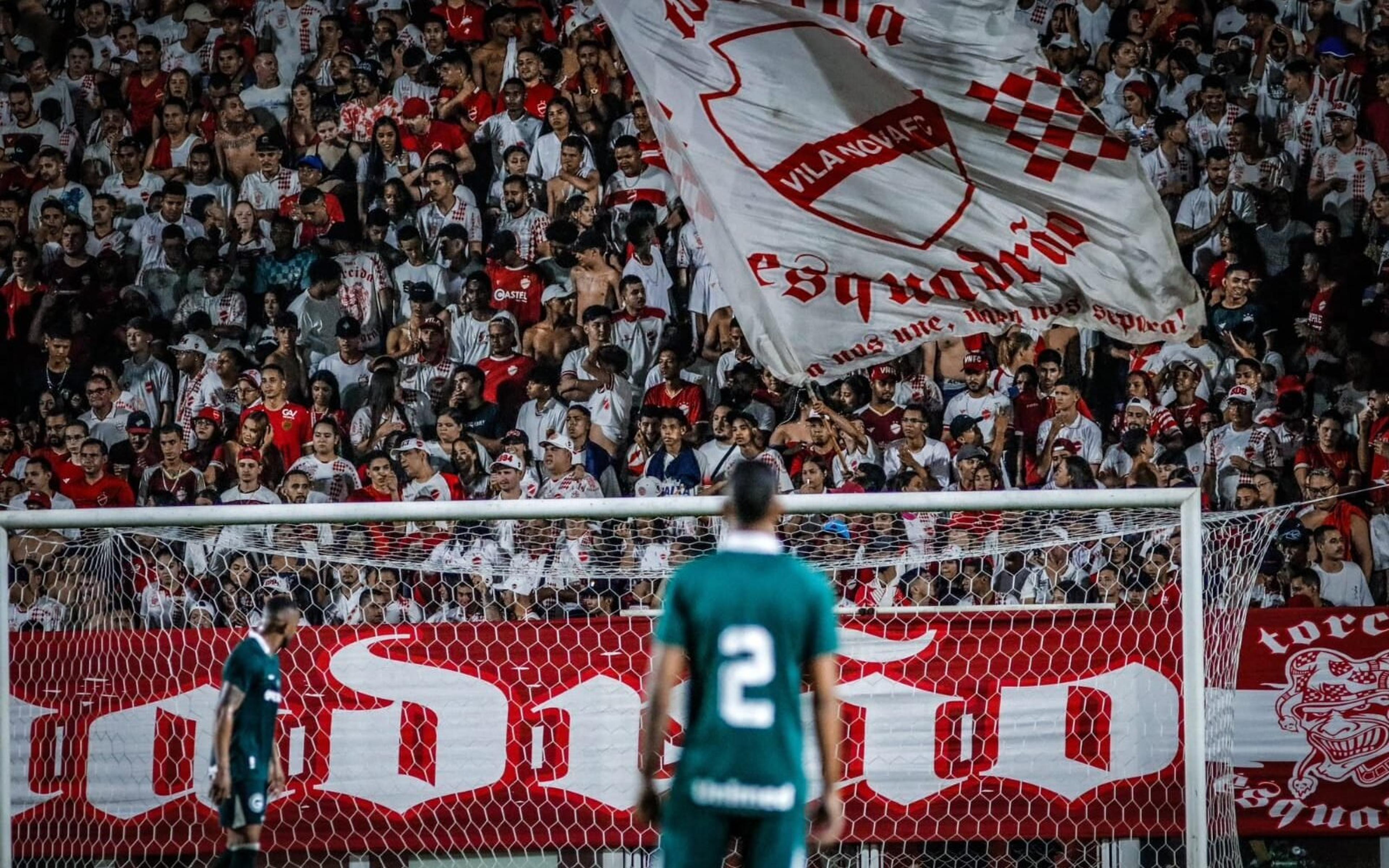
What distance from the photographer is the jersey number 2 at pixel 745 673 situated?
3.88 metres

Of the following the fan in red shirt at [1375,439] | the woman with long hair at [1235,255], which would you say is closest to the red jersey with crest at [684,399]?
the woman with long hair at [1235,255]

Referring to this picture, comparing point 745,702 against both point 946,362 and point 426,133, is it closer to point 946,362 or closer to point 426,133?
point 946,362

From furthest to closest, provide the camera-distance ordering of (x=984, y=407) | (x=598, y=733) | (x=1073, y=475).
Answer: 1. (x=984, y=407)
2. (x=1073, y=475)
3. (x=598, y=733)

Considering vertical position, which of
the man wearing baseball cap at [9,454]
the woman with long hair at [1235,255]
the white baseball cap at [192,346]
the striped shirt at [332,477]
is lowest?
the striped shirt at [332,477]

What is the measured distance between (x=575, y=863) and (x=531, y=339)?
4221mm

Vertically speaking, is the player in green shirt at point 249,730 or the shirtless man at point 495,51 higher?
the shirtless man at point 495,51

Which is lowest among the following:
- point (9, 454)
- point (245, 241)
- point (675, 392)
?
point (9, 454)

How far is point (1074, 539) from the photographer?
746 centimetres

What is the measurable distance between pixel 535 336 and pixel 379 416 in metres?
1.16

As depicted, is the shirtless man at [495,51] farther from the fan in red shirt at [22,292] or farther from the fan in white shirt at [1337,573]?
the fan in white shirt at [1337,573]

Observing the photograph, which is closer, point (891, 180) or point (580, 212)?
point (891, 180)

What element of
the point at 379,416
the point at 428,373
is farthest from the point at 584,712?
the point at 428,373

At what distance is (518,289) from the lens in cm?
1118

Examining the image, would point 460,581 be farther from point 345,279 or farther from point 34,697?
point 345,279
